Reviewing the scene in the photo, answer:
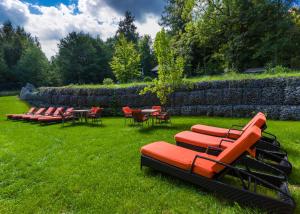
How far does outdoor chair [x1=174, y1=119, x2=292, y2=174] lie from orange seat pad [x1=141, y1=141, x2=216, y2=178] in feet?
2.60

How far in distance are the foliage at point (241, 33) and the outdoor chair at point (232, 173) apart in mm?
17047

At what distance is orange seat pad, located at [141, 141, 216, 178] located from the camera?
138 inches

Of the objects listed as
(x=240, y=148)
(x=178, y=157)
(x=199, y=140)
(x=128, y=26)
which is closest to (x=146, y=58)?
(x=128, y=26)

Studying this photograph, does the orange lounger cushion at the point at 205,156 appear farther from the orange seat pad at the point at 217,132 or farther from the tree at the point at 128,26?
the tree at the point at 128,26

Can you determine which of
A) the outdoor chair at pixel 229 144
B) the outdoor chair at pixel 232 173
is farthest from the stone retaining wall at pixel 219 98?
the outdoor chair at pixel 232 173

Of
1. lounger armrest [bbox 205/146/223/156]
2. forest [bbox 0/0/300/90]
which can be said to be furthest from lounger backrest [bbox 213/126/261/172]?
forest [bbox 0/0/300/90]

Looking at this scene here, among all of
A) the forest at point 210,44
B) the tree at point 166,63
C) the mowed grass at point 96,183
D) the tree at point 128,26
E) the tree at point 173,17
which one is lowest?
the mowed grass at point 96,183

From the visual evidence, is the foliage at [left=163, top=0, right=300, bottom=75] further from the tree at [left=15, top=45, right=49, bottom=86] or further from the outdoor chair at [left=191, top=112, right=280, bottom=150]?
the tree at [left=15, top=45, right=49, bottom=86]

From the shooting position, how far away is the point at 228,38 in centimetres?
2130

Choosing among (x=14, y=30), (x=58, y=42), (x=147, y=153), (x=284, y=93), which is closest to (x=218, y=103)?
(x=284, y=93)

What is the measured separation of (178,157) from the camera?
3938mm

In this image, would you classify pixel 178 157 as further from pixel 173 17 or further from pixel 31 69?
pixel 31 69

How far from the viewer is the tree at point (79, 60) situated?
121 feet

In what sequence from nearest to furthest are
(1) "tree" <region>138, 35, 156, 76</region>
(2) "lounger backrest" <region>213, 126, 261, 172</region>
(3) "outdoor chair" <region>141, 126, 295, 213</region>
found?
1. (3) "outdoor chair" <region>141, 126, 295, 213</region>
2. (2) "lounger backrest" <region>213, 126, 261, 172</region>
3. (1) "tree" <region>138, 35, 156, 76</region>
